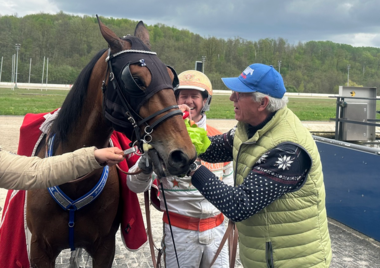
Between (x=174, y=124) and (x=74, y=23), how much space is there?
82409 millimetres

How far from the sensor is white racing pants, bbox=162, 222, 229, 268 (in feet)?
8.82

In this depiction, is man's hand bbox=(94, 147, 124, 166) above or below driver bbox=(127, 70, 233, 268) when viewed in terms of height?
above

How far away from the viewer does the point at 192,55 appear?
75562mm

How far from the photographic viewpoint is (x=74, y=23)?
77000 millimetres

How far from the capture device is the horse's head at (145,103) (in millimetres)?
1829

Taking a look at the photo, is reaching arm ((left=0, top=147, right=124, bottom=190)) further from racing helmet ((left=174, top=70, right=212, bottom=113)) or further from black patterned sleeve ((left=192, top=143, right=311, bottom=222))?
racing helmet ((left=174, top=70, right=212, bottom=113))

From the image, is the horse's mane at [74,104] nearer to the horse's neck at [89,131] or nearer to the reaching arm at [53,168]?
the horse's neck at [89,131]

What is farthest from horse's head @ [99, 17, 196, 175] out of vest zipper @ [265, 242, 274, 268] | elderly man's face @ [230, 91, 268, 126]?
vest zipper @ [265, 242, 274, 268]

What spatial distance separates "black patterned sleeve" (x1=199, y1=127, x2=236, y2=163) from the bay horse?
72cm

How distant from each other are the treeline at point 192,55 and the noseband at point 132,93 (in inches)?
2396

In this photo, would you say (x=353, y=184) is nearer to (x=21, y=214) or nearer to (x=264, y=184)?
(x=264, y=184)

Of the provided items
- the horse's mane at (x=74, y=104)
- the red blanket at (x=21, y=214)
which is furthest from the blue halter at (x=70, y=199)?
the red blanket at (x=21, y=214)

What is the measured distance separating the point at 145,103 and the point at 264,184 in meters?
0.79

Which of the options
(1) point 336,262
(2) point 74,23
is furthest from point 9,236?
(2) point 74,23
